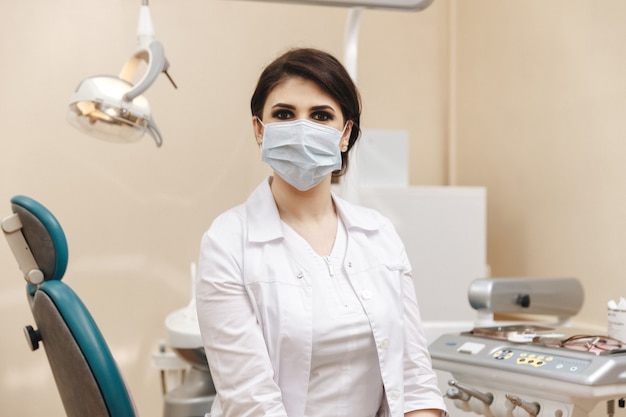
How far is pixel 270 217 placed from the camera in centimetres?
→ 156

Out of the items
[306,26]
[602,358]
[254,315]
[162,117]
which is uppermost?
[306,26]

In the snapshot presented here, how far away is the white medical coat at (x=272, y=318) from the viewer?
1.41 meters

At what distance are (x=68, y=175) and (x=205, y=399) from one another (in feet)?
3.87

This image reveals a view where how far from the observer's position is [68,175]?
3.23 meters

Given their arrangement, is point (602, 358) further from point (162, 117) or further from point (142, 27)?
point (162, 117)

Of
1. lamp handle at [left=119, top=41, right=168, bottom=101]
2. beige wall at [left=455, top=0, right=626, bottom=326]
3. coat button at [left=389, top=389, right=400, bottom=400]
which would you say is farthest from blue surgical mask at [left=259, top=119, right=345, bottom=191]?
beige wall at [left=455, top=0, right=626, bottom=326]

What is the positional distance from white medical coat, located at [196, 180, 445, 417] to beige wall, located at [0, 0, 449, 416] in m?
1.85

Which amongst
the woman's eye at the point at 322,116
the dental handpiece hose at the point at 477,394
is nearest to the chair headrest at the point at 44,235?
the woman's eye at the point at 322,116

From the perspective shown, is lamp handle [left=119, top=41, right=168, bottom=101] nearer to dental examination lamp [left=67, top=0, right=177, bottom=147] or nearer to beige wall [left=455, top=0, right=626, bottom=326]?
dental examination lamp [left=67, top=0, right=177, bottom=147]

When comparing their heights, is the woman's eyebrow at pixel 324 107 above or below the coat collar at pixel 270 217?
above

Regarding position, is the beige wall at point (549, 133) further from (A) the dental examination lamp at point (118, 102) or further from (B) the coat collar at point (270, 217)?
(A) the dental examination lamp at point (118, 102)

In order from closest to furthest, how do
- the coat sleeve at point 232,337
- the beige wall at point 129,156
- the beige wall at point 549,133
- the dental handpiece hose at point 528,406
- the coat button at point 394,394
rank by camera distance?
1. the coat sleeve at point 232,337
2. the coat button at point 394,394
3. the dental handpiece hose at point 528,406
4. the beige wall at point 549,133
5. the beige wall at point 129,156

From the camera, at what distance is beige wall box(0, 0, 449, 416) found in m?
3.16

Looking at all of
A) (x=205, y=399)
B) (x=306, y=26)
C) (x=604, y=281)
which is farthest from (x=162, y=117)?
(x=604, y=281)
